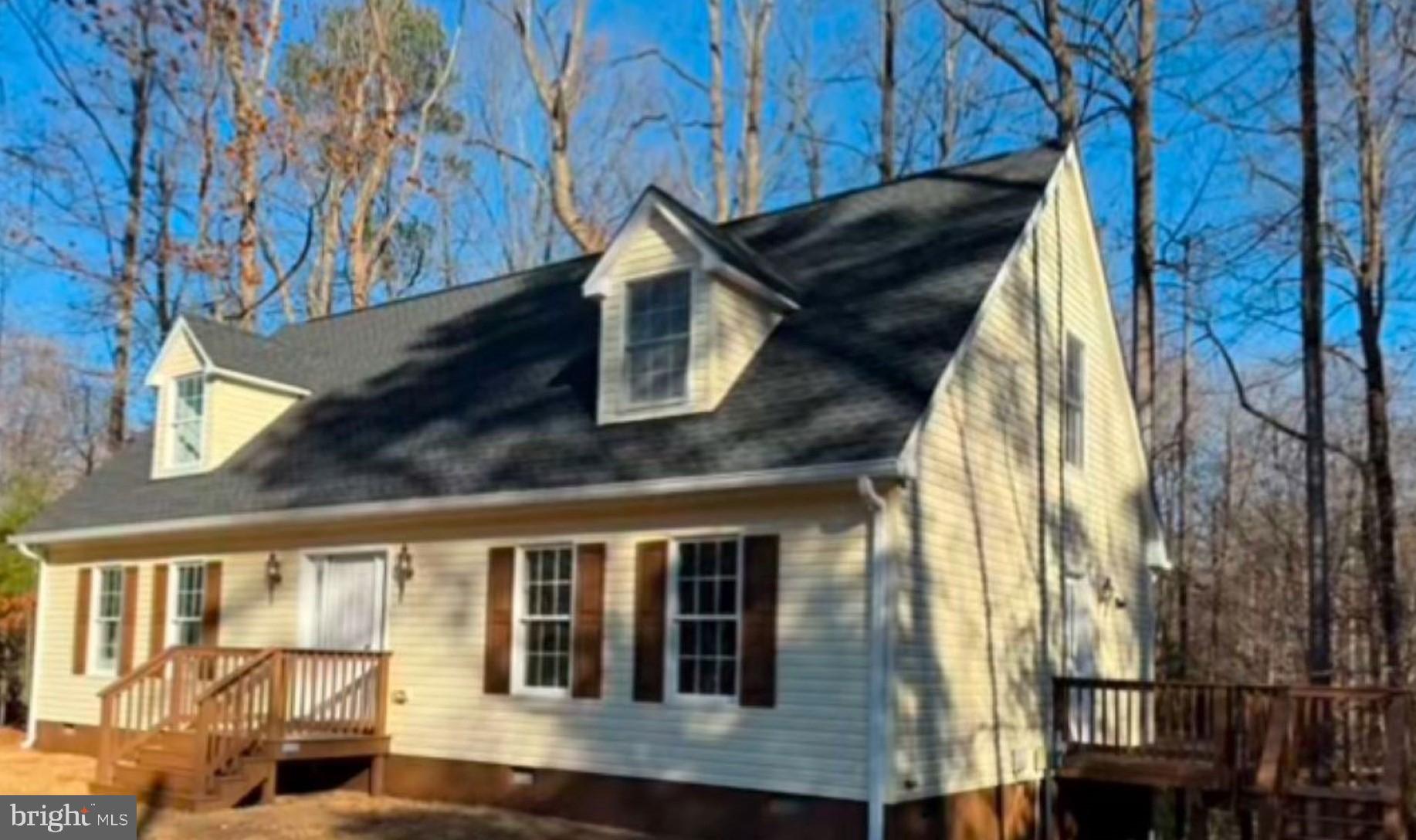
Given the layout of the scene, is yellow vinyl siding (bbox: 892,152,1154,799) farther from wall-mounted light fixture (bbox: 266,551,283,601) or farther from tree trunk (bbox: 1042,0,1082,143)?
wall-mounted light fixture (bbox: 266,551,283,601)

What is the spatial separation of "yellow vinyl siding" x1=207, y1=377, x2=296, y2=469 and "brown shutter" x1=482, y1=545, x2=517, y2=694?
5.49 m

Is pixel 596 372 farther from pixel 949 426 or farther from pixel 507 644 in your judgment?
pixel 949 426

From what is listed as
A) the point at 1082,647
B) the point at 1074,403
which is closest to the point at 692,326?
the point at 1074,403

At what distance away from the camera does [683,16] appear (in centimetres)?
2798

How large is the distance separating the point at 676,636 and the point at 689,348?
2607 mm

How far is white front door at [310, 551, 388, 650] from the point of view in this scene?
12.9m

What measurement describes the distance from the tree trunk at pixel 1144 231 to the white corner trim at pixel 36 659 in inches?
610

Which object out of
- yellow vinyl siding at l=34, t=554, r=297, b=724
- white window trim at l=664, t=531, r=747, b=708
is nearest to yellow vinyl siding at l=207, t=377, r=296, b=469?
yellow vinyl siding at l=34, t=554, r=297, b=724

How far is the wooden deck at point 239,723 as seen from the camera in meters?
11.2

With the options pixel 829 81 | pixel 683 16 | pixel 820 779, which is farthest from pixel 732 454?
pixel 683 16

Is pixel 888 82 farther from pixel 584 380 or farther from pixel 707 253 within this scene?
pixel 707 253

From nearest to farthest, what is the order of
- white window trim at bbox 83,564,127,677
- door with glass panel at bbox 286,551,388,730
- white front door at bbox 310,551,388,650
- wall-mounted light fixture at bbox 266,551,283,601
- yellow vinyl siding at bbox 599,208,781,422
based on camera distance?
yellow vinyl siding at bbox 599,208,781,422 → door with glass panel at bbox 286,551,388,730 → white front door at bbox 310,551,388,650 → wall-mounted light fixture at bbox 266,551,283,601 → white window trim at bbox 83,564,127,677

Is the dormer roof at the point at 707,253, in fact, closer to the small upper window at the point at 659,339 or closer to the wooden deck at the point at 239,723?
the small upper window at the point at 659,339

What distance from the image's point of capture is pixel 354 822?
10789 millimetres
